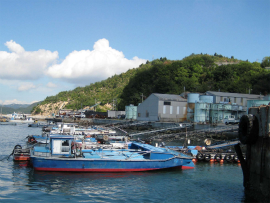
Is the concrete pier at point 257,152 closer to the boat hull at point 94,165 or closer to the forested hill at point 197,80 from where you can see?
the boat hull at point 94,165

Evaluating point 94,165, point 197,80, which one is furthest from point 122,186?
point 197,80

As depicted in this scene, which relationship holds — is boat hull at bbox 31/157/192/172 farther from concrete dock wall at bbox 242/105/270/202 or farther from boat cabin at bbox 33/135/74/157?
concrete dock wall at bbox 242/105/270/202

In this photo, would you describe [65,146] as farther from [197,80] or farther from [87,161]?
[197,80]

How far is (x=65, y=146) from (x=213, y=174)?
515 inches

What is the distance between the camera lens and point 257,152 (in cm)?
1672

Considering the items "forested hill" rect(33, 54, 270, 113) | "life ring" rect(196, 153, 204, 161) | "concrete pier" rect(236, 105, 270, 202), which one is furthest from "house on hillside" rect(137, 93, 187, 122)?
"concrete pier" rect(236, 105, 270, 202)

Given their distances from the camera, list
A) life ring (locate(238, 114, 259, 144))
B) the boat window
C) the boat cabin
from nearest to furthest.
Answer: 1. life ring (locate(238, 114, 259, 144))
2. the boat cabin
3. the boat window

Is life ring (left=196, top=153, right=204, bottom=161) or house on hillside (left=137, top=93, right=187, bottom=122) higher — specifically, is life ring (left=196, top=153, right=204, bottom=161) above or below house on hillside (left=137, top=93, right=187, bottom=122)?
below

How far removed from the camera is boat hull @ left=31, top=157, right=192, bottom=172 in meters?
22.8

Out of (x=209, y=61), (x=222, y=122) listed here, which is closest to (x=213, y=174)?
(x=222, y=122)

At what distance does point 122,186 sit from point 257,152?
9.36 metres

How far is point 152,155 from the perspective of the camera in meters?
24.6

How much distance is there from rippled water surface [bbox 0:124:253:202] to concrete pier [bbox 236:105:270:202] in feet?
4.37

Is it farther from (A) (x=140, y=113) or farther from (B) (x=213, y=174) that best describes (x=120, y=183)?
(A) (x=140, y=113)
